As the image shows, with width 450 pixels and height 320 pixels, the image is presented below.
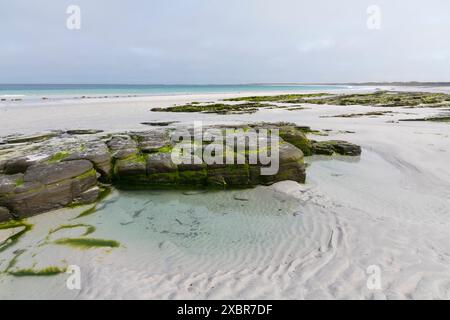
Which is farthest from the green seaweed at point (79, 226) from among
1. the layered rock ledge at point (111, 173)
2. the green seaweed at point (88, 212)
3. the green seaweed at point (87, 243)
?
the layered rock ledge at point (111, 173)

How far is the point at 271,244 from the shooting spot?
5.71 meters

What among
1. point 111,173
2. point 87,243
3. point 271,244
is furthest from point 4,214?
point 271,244

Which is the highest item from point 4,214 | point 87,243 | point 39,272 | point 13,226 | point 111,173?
point 111,173

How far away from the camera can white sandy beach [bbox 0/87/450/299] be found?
441 cm

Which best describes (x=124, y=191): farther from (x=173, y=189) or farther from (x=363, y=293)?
(x=363, y=293)

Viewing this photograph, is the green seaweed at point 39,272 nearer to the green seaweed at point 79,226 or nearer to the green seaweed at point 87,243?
the green seaweed at point 87,243

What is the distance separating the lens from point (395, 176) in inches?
379

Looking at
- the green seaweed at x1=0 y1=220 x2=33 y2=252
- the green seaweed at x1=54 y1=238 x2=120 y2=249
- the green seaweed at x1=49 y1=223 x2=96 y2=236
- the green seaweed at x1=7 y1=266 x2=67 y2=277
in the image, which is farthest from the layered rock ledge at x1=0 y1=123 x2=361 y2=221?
the green seaweed at x1=7 y1=266 x2=67 y2=277

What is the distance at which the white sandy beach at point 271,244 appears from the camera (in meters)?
4.41

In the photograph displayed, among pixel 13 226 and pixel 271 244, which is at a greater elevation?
pixel 13 226

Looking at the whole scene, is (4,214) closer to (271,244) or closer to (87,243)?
(87,243)
